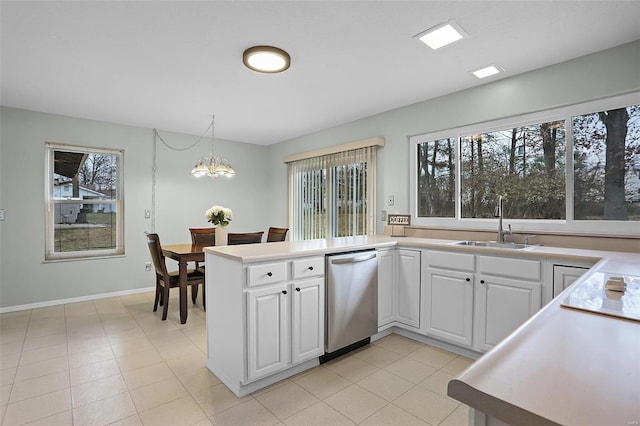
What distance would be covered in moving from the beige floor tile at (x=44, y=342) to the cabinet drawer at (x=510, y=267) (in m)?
3.68

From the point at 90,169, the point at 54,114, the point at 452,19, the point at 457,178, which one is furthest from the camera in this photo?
the point at 90,169

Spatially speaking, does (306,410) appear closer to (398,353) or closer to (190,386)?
(190,386)

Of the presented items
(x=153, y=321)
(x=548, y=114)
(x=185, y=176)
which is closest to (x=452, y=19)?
(x=548, y=114)

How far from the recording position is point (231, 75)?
2863mm

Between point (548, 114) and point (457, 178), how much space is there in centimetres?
95

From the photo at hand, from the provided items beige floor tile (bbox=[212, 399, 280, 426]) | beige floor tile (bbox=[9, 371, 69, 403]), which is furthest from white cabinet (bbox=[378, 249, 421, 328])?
beige floor tile (bbox=[9, 371, 69, 403])

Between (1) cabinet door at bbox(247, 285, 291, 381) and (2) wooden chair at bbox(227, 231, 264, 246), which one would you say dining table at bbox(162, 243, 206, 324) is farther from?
(1) cabinet door at bbox(247, 285, 291, 381)

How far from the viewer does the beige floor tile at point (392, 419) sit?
176 centimetres

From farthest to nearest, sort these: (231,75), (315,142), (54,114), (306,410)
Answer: (315,142)
(54,114)
(231,75)
(306,410)

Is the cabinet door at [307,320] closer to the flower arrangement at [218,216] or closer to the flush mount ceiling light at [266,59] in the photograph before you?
the flush mount ceiling light at [266,59]

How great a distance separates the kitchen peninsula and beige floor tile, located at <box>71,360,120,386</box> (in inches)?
28.4

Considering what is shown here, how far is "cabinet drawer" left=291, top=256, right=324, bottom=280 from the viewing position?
7.34 feet

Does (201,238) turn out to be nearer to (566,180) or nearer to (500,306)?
(500,306)

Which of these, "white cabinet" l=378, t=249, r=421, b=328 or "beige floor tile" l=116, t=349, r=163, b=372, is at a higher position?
"white cabinet" l=378, t=249, r=421, b=328
